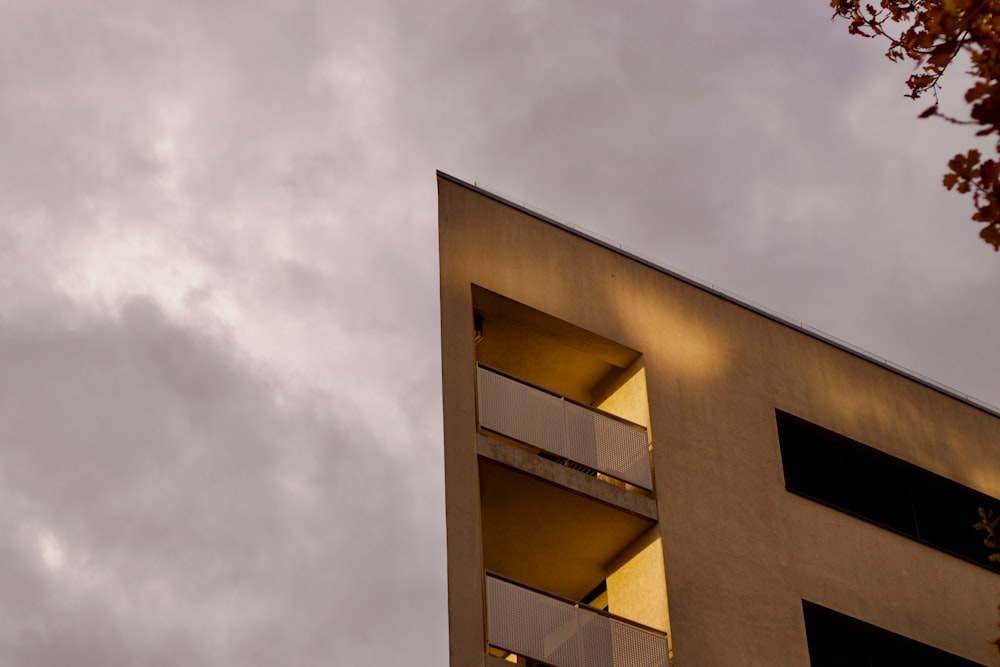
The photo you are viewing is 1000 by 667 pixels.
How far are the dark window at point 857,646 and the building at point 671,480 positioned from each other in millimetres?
35

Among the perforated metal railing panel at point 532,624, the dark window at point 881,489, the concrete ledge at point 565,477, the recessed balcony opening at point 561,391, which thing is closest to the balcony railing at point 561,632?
the perforated metal railing panel at point 532,624

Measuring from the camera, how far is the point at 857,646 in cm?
2002

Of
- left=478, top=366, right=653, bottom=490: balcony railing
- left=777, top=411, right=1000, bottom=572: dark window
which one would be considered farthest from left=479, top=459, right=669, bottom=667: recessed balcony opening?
left=777, top=411, right=1000, bottom=572: dark window

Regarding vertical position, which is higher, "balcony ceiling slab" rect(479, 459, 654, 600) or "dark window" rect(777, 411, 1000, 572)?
"dark window" rect(777, 411, 1000, 572)

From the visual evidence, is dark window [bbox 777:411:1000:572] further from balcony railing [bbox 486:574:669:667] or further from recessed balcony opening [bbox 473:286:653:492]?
balcony railing [bbox 486:574:669:667]

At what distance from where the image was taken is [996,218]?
646 centimetres

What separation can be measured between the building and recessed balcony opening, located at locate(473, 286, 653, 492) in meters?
0.03

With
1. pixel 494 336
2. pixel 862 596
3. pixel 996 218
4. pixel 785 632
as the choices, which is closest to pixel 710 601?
pixel 785 632

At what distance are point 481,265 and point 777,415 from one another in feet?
17.3

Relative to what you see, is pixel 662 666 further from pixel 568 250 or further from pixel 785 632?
pixel 568 250

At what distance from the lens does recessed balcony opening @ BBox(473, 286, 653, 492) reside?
60.6 ft

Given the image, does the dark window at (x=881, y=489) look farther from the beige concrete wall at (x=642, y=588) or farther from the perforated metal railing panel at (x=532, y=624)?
the perforated metal railing panel at (x=532, y=624)

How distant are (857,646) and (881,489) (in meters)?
3.11

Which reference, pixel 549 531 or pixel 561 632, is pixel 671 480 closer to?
pixel 549 531
